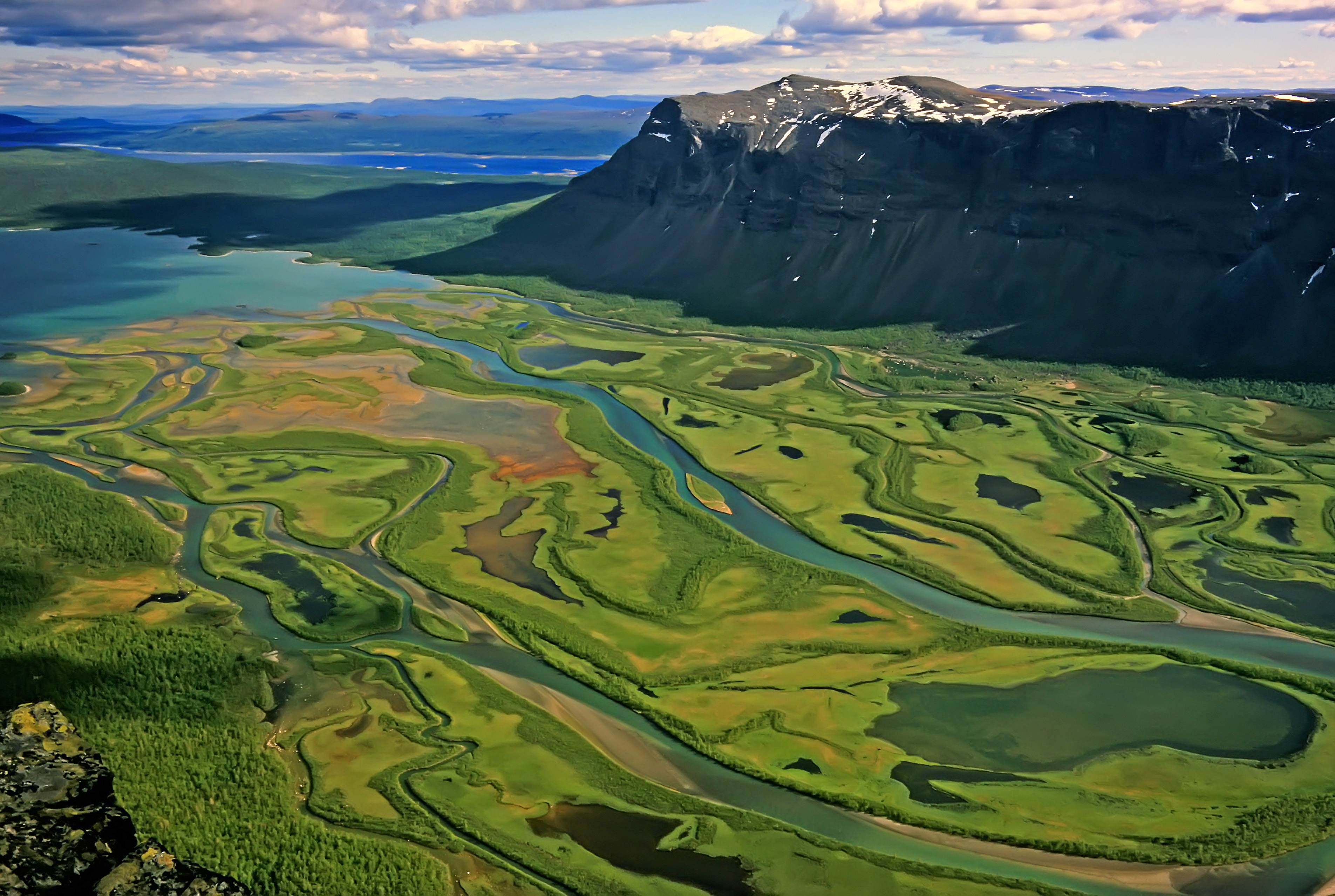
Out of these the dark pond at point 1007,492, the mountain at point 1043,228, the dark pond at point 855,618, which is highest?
the mountain at point 1043,228

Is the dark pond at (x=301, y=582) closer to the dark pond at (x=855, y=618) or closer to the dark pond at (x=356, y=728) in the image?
the dark pond at (x=356, y=728)

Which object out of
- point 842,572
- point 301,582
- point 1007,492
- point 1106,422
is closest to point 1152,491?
point 1007,492

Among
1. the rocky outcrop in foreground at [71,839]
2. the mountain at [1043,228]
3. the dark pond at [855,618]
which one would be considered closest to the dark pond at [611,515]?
the dark pond at [855,618]

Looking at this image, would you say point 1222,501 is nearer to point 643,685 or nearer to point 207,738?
point 643,685

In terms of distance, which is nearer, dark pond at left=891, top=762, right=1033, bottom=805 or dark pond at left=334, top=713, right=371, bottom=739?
dark pond at left=891, top=762, right=1033, bottom=805

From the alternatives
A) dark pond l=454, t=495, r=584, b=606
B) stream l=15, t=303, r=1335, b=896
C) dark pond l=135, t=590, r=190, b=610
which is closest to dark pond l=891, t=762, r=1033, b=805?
stream l=15, t=303, r=1335, b=896

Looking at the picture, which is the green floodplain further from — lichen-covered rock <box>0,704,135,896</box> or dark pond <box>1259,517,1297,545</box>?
lichen-covered rock <box>0,704,135,896</box>

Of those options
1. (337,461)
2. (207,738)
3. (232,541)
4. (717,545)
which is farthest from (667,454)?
(207,738)
